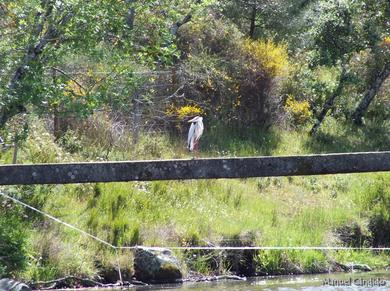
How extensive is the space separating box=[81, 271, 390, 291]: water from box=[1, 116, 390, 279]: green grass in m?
0.72

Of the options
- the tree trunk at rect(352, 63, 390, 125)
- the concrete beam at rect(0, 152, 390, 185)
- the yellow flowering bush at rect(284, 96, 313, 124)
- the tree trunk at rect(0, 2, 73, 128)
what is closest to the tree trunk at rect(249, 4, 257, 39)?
the yellow flowering bush at rect(284, 96, 313, 124)

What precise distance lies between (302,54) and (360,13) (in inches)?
109

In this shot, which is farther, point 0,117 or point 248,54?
point 248,54

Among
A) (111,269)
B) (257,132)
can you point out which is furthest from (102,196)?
(257,132)

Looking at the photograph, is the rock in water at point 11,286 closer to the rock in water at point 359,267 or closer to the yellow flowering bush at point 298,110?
the rock in water at point 359,267

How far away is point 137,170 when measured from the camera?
20.8 ft

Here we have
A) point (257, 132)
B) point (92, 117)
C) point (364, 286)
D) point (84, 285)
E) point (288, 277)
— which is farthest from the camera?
point (257, 132)

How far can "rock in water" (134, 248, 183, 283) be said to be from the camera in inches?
511

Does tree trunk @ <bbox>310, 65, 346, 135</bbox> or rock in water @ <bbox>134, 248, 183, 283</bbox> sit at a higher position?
tree trunk @ <bbox>310, 65, 346, 135</bbox>

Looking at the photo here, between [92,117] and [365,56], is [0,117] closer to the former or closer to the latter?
[92,117]

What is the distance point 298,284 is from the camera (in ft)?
41.8

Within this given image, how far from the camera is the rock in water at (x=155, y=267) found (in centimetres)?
1297

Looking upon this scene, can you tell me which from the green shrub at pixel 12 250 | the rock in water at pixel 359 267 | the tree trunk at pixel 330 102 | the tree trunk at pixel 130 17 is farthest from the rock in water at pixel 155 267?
the tree trunk at pixel 330 102

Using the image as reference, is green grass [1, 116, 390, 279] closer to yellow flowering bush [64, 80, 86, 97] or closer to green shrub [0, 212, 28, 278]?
green shrub [0, 212, 28, 278]
